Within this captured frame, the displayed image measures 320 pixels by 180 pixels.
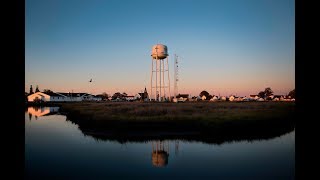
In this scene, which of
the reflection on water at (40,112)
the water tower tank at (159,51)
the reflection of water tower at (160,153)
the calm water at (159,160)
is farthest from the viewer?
the water tower tank at (159,51)

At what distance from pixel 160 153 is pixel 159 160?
1799 millimetres

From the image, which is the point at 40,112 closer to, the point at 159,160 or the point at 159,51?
the point at 159,51

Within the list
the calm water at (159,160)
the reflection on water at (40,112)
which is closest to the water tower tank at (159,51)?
the reflection on water at (40,112)

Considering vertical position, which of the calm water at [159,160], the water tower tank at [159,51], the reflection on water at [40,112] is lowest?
the calm water at [159,160]

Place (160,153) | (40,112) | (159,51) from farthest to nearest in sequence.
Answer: (159,51) < (40,112) < (160,153)

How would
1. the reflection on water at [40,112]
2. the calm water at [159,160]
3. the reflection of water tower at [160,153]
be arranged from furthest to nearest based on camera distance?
the reflection on water at [40,112]
the reflection of water tower at [160,153]
the calm water at [159,160]

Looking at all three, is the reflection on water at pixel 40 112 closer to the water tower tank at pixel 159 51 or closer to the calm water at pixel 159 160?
the water tower tank at pixel 159 51

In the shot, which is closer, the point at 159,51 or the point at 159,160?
the point at 159,160

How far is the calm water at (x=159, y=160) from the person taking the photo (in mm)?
14188

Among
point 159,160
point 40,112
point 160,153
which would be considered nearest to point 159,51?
point 40,112

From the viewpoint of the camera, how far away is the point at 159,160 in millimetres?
17609
